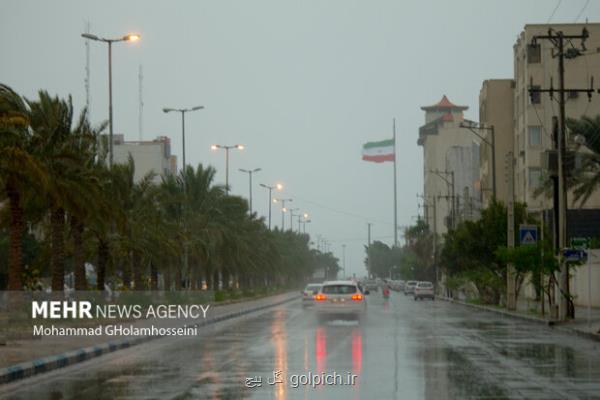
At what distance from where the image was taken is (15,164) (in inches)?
1256

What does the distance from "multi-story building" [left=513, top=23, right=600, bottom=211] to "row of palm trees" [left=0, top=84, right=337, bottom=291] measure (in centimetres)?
2318

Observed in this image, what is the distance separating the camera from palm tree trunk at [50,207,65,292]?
40.3m

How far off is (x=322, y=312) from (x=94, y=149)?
11363mm

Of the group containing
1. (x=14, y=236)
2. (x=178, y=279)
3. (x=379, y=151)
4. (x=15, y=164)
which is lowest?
(x=178, y=279)

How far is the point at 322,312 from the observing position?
4506 cm

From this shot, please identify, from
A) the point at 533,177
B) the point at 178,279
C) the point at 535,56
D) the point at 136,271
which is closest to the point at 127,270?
the point at 136,271

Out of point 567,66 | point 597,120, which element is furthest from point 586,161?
point 567,66

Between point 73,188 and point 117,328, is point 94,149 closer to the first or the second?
point 73,188

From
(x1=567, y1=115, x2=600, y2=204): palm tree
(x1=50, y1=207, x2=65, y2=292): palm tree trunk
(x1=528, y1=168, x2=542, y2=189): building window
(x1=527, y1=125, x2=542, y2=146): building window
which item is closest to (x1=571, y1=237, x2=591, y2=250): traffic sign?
(x1=567, y1=115, x2=600, y2=204): palm tree

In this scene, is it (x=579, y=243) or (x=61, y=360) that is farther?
(x=579, y=243)

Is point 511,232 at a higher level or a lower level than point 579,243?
higher

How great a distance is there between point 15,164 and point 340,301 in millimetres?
17490

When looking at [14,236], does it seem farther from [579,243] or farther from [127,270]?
[127,270]

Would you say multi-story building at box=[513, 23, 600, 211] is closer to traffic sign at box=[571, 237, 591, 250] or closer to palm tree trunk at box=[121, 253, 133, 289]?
palm tree trunk at box=[121, 253, 133, 289]
